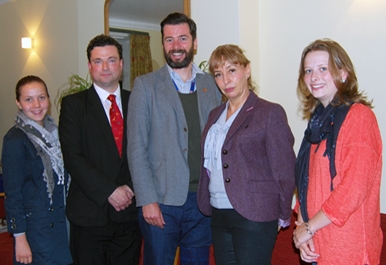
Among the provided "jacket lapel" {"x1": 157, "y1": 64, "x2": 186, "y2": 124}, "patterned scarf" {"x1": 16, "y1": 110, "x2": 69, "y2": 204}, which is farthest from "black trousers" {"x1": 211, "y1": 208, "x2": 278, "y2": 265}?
"patterned scarf" {"x1": 16, "y1": 110, "x2": 69, "y2": 204}

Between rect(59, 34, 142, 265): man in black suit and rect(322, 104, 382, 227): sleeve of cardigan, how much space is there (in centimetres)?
110

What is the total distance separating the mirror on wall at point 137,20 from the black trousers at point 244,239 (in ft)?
6.92

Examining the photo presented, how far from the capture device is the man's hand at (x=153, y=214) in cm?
207

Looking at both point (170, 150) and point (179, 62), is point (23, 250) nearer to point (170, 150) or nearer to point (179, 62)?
point (170, 150)

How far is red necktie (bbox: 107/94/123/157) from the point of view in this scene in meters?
2.31

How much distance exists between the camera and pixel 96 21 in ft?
14.9

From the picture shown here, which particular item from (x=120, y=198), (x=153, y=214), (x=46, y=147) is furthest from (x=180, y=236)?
(x=46, y=147)

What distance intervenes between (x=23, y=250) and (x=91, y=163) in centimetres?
54

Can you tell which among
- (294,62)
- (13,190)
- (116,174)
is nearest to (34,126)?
(13,190)

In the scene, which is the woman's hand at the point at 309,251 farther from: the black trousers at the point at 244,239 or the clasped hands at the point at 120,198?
the clasped hands at the point at 120,198

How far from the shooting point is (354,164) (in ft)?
4.97

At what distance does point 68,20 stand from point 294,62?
9.68 feet

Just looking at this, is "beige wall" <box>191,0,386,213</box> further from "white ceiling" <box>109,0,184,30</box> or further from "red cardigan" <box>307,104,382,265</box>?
"red cardigan" <box>307,104,382,265</box>

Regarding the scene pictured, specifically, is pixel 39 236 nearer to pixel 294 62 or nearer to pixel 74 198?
pixel 74 198
